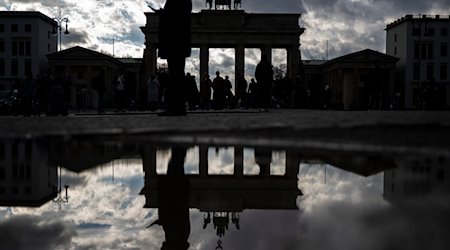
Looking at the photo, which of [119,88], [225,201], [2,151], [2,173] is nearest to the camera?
[225,201]

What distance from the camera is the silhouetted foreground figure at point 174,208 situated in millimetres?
1733

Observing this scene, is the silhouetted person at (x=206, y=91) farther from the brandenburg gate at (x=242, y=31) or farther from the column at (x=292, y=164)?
the brandenburg gate at (x=242, y=31)

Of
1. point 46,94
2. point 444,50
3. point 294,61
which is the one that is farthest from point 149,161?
point 444,50

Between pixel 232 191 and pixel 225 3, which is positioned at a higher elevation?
Result: pixel 225 3

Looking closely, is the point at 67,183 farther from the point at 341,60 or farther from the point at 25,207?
the point at 341,60

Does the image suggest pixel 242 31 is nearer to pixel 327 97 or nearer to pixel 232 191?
pixel 327 97

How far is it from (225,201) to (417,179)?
868mm

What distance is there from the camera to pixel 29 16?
88.8m

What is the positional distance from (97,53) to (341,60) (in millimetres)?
32404

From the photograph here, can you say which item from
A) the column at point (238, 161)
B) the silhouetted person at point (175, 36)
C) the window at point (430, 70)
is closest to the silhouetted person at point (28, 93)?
the silhouetted person at point (175, 36)

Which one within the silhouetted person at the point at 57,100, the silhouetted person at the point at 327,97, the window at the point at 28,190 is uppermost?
the silhouetted person at the point at 327,97

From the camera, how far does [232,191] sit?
8.19 feet

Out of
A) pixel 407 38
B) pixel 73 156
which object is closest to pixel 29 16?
pixel 407 38

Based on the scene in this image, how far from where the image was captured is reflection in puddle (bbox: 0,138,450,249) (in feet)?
5.57
